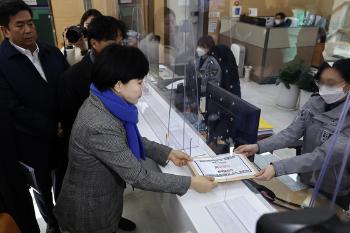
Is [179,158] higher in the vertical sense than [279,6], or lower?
lower

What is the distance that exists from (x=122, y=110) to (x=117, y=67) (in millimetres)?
142

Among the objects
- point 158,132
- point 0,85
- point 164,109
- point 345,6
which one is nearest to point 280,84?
point 345,6

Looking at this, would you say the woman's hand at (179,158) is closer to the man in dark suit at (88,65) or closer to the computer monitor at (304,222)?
the man in dark suit at (88,65)

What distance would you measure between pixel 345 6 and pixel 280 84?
160 centimetres

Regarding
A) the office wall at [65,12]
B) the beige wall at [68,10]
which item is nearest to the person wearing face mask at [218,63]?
the beige wall at [68,10]

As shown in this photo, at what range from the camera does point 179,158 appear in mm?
1249

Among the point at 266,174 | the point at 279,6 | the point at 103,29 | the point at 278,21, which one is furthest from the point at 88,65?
the point at 279,6

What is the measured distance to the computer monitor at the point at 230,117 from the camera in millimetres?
1205

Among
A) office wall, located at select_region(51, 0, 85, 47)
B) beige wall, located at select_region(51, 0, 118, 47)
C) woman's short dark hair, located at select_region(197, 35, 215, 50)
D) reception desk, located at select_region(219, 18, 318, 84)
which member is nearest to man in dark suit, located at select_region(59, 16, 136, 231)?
woman's short dark hair, located at select_region(197, 35, 215, 50)

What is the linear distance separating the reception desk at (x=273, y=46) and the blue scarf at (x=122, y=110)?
4.10 meters

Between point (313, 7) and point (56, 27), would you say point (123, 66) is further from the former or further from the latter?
point (313, 7)

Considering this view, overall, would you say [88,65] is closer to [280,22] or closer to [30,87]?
[30,87]

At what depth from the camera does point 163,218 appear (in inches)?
74.4

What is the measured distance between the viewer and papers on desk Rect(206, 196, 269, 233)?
0.95m
